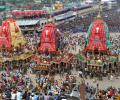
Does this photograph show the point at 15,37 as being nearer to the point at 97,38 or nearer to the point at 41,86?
the point at 97,38

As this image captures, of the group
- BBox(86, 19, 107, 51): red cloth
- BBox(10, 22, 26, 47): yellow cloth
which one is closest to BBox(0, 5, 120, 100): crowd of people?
BBox(86, 19, 107, 51): red cloth

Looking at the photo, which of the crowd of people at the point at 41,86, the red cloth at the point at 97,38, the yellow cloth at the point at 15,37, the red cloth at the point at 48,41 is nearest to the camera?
the crowd of people at the point at 41,86

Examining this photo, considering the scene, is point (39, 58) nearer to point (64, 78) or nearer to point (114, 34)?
point (64, 78)

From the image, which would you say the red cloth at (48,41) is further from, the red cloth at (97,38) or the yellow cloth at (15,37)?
the yellow cloth at (15,37)

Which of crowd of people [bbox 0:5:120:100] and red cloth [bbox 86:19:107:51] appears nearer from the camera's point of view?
crowd of people [bbox 0:5:120:100]

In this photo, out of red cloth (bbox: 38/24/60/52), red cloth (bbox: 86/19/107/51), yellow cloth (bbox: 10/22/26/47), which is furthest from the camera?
yellow cloth (bbox: 10/22/26/47)

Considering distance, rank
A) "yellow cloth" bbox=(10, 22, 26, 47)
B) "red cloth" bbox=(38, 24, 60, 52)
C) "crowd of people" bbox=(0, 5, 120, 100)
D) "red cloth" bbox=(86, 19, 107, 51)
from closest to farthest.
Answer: "crowd of people" bbox=(0, 5, 120, 100) → "red cloth" bbox=(86, 19, 107, 51) → "red cloth" bbox=(38, 24, 60, 52) → "yellow cloth" bbox=(10, 22, 26, 47)

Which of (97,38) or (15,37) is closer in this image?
(97,38)

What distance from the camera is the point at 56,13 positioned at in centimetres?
6975

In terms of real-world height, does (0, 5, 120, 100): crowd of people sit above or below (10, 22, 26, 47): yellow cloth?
below

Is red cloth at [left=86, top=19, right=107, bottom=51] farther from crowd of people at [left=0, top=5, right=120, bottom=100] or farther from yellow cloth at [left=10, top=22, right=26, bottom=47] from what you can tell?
yellow cloth at [left=10, top=22, right=26, bottom=47]

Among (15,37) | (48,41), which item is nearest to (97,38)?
(48,41)

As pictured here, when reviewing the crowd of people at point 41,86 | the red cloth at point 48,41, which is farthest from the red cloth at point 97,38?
the red cloth at point 48,41

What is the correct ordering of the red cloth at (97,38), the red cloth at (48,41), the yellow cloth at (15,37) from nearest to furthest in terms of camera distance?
the red cloth at (97,38)
the red cloth at (48,41)
the yellow cloth at (15,37)
